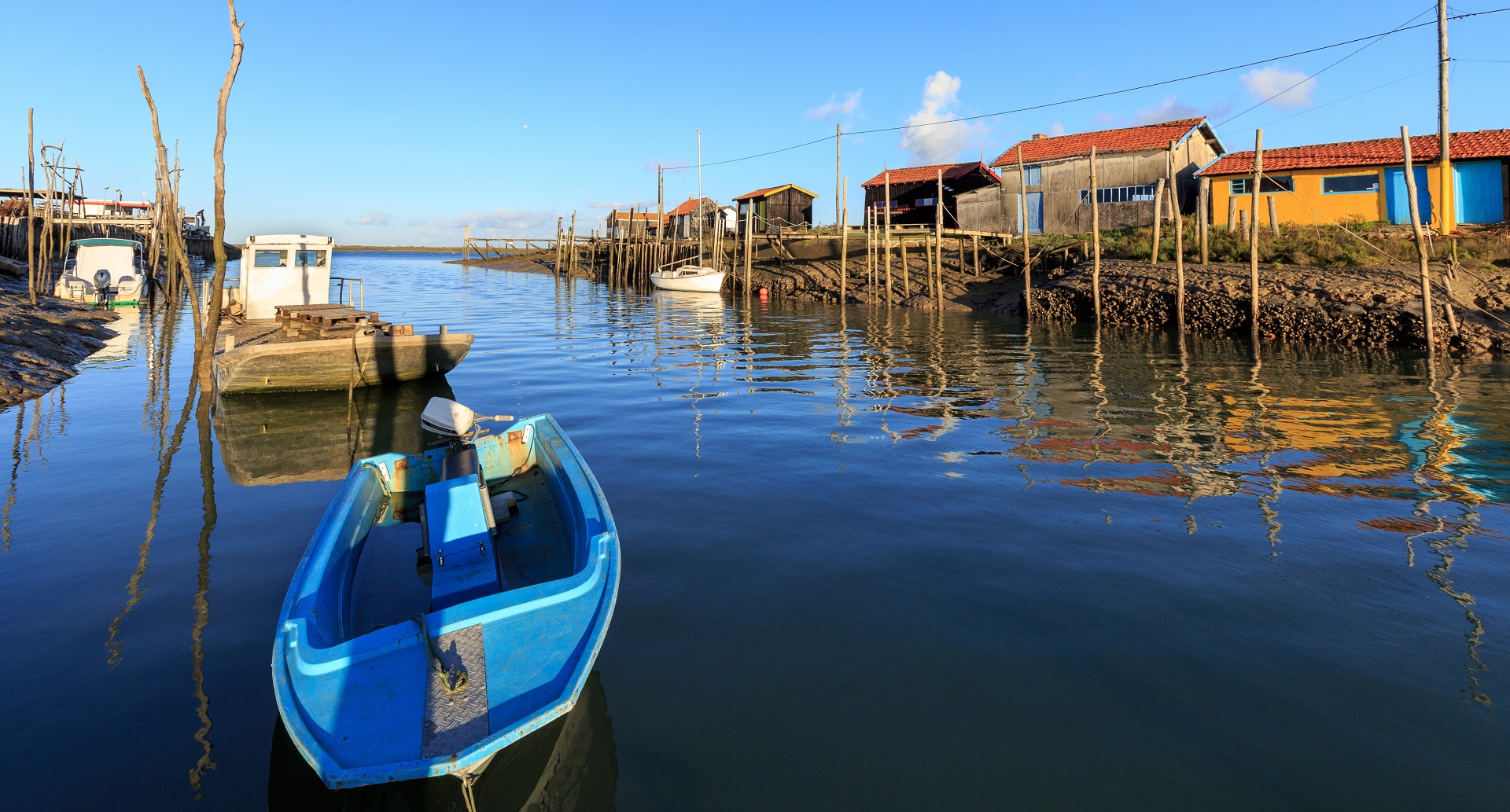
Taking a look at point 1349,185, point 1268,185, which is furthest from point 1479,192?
point 1268,185

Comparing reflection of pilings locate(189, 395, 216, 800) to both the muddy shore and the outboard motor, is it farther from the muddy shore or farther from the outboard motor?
the outboard motor

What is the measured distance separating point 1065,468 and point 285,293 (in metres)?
15.1

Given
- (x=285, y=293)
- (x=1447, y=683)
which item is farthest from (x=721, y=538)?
(x=285, y=293)

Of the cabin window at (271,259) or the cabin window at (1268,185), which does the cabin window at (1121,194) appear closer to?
the cabin window at (1268,185)

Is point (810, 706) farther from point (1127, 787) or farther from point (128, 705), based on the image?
point (128, 705)

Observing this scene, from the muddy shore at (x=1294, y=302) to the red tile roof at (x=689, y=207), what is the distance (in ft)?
92.9

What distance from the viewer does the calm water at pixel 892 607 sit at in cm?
367

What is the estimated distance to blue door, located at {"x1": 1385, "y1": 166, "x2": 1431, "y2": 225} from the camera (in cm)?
2734

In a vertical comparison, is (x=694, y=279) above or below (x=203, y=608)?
above

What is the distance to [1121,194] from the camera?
1403 inches

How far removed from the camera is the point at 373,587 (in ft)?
17.0

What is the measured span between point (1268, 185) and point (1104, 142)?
802 centimetres

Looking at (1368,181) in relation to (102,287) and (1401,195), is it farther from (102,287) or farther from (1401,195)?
(102,287)

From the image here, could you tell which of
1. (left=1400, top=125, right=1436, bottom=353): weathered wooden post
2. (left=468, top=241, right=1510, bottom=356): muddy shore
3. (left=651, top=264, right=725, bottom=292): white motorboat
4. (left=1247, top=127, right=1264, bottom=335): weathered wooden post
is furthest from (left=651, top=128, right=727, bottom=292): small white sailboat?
(left=1400, top=125, right=1436, bottom=353): weathered wooden post
